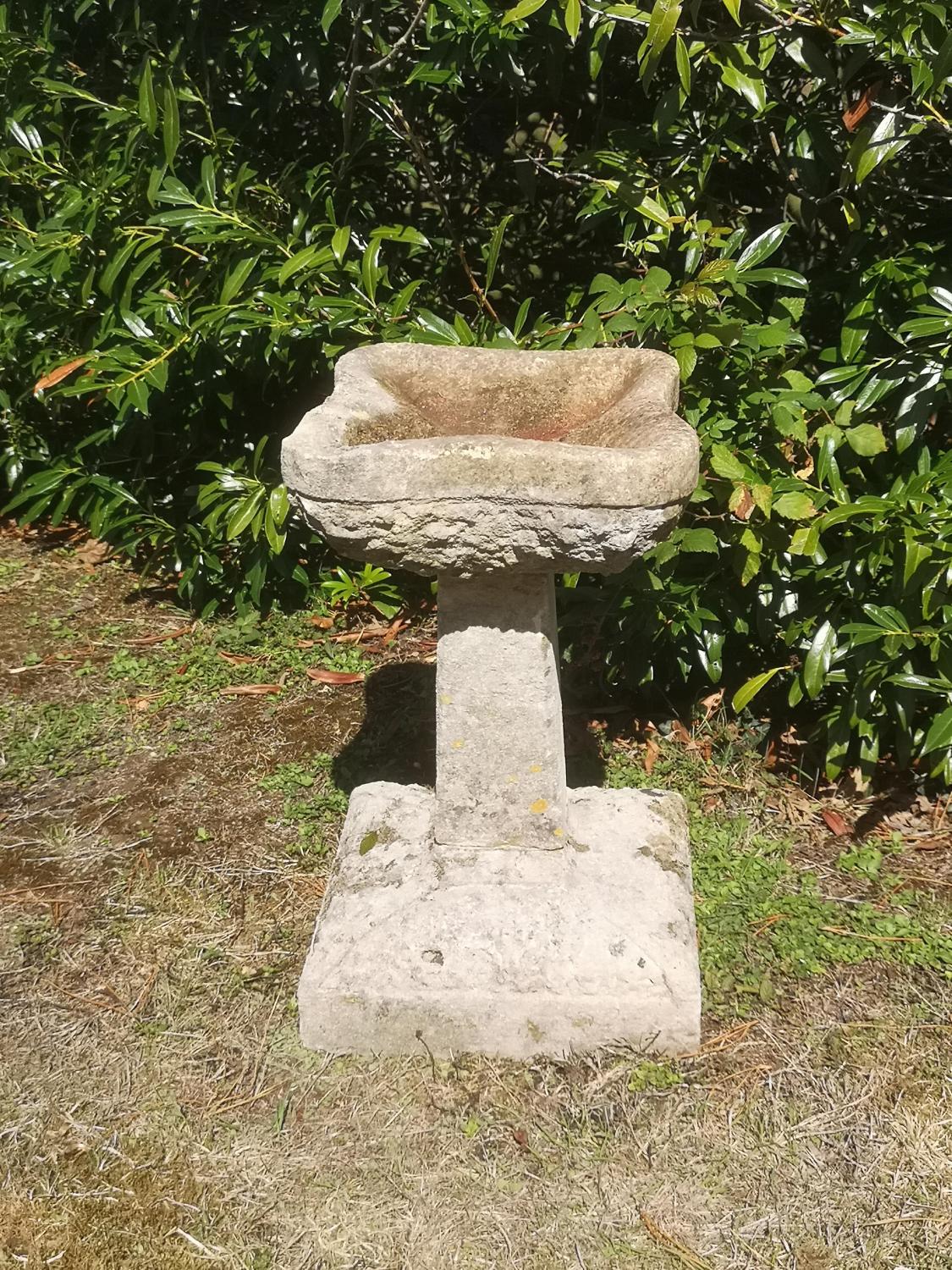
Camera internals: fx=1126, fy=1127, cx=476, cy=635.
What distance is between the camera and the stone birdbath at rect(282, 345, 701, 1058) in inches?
82.3

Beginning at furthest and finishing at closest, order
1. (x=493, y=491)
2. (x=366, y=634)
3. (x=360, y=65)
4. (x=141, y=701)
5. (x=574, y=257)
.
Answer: (x=366, y=634) → (x=574, y=257) → (x=141, y=701) → (x=360, y=65) → (x=493, y=491)

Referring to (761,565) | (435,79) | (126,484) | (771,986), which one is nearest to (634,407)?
(761,565)

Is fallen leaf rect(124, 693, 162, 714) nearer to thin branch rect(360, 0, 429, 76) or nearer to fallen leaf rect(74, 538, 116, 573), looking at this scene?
fallen leaf rect(74, 538, 116, 573)

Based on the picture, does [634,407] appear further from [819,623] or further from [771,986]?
[771,986]

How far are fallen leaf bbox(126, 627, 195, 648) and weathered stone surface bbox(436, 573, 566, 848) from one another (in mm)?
1941

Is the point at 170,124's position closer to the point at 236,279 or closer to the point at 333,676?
the point at 236,279

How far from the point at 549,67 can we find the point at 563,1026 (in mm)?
2575

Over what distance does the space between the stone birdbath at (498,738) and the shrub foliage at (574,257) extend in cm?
49

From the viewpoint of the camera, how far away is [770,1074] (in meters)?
2.49

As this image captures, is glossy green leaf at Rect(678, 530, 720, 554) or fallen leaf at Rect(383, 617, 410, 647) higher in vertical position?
glossy green leaf at Rect(678, 530, 720, 554)

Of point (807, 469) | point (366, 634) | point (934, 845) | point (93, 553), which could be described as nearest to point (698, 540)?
point (807, 469)

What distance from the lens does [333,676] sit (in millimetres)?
3953

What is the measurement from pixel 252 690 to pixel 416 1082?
1741 millimetres

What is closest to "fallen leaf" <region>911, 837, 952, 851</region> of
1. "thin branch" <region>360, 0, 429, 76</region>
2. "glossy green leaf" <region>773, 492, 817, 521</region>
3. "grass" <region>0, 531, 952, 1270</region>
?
"grass" <region>0, 531, 952, 1270</region>
